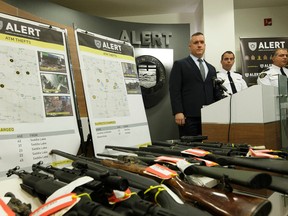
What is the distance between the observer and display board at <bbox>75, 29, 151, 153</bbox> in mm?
1546

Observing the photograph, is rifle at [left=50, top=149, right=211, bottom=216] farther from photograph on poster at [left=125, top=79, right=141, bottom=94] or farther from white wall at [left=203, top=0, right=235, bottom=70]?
white wall at [left=203, top=0, right=235, bottom=70]

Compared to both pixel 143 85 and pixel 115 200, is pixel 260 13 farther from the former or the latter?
pixel 115 200

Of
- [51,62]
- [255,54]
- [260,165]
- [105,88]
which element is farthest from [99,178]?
[255,54]

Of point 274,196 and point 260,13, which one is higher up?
point 260,13

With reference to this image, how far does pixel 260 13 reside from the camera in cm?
477

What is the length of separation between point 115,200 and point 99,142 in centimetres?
81

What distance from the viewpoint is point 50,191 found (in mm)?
776

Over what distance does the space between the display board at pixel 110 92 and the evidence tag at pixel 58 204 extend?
2.68 feet

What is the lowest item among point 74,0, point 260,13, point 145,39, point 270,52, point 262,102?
point 262,102

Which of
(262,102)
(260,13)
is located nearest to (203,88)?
(262,102)

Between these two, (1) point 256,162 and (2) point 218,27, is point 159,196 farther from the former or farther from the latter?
(2) point 218,27

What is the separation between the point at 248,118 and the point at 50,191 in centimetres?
145

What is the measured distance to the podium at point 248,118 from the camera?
1.79 meters

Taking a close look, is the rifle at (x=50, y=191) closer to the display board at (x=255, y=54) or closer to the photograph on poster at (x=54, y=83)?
the photograph on poster at (x=54, y=83)
